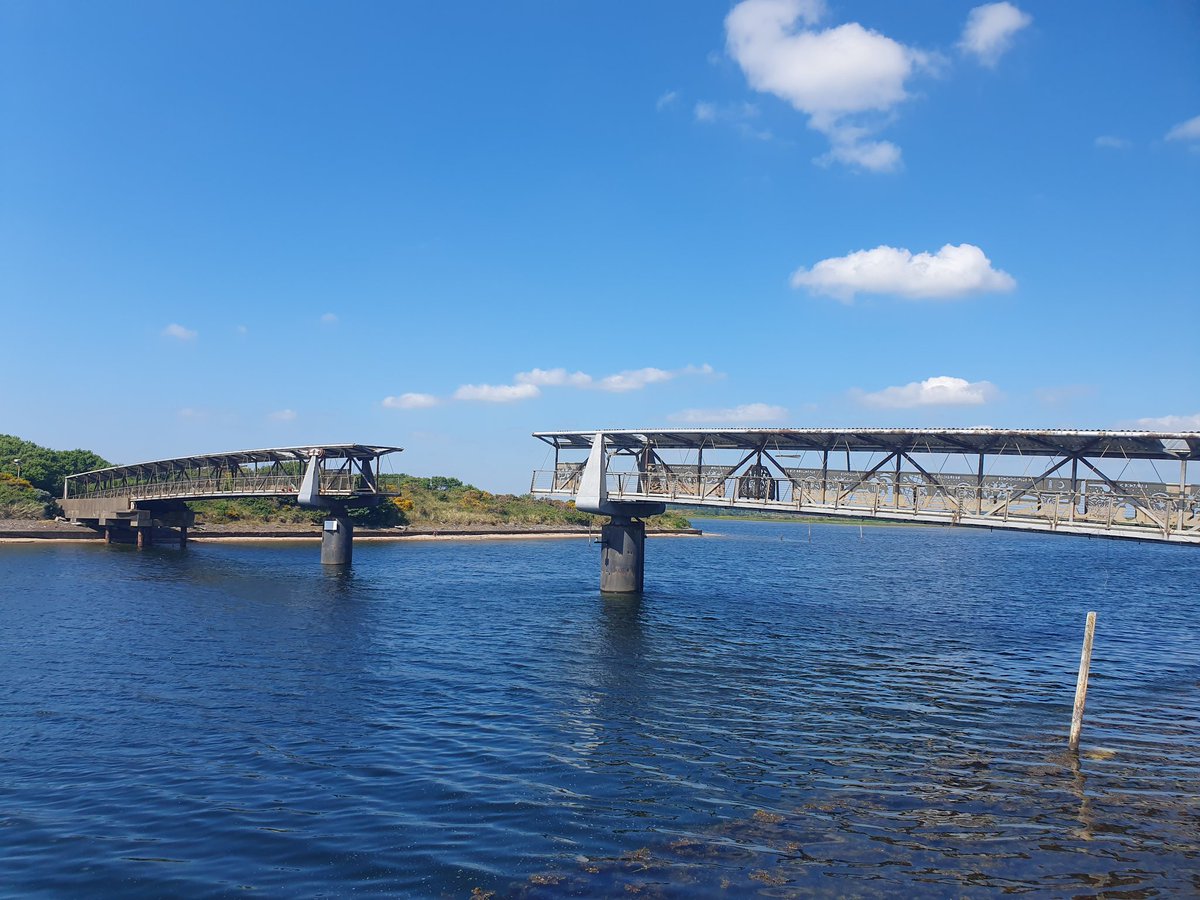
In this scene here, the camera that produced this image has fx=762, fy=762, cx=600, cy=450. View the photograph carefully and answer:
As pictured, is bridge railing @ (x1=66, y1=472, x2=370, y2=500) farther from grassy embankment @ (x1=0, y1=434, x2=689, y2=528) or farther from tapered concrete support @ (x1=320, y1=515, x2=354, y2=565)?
grassy embankment @ (x1=0, y1=434, x2=689, y2=528)

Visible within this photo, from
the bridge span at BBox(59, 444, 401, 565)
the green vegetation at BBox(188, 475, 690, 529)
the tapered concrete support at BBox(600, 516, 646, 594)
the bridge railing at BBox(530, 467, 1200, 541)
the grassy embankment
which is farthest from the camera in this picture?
the green vegetation at BBox(188, 475, 690, 529)

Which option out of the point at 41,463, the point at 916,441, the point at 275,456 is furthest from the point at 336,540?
the point at 41,463

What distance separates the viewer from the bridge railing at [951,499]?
3058 centimetres

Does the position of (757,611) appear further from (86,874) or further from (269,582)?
(86,874)

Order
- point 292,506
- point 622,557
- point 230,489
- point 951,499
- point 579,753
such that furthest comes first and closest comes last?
1. point 292,506
2. point 230,489
3. point 622,557
4. point 951,499
5. point 579,753

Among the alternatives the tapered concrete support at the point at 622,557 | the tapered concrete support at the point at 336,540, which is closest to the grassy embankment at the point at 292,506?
the tapered concrete support at the point at 336,540

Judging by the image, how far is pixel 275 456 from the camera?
69.6m

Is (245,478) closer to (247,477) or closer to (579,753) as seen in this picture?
(247,477)

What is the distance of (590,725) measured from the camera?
76.4ft

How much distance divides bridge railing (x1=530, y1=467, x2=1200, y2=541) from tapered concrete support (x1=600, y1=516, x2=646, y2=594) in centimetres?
313

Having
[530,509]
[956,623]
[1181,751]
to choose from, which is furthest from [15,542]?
[1181,751]

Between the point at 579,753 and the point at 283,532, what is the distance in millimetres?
90762

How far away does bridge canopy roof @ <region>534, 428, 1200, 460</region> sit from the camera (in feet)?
102

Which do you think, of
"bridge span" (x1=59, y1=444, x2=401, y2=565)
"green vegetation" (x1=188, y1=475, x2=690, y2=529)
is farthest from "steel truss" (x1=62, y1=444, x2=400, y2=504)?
"green vegetation" (x1=188, y1=475, x2=690, y2=529)
